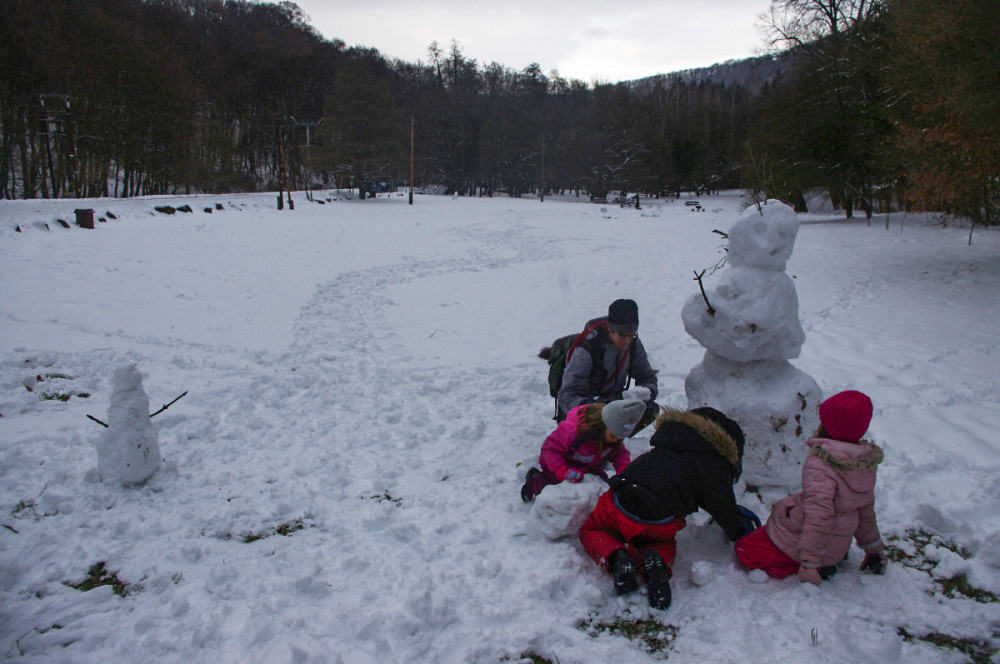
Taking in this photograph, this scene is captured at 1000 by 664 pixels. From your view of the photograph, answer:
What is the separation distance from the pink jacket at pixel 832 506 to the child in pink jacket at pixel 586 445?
3.33 ft

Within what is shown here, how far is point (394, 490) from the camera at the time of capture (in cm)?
440

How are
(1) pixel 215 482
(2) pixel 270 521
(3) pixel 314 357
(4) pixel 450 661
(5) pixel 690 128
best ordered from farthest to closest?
(5) pixel 690 128
(3) pixel 314 357
(1) pixel 215 482
(2) pixel 270 521
(4) pixel 450 661

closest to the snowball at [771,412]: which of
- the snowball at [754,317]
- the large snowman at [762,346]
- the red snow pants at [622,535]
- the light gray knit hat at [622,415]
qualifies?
the large snowman at [762,346]

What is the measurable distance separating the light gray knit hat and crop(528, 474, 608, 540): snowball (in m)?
0.42

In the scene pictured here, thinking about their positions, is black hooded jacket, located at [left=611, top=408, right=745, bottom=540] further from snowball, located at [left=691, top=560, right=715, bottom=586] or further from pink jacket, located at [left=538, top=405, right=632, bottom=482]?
pink jacket, located at [left=538, top=405, right=632, bottom=482]

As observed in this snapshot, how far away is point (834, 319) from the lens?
960cm

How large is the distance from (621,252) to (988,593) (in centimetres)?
1593

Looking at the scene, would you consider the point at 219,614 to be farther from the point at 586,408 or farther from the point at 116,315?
the point at 116,315

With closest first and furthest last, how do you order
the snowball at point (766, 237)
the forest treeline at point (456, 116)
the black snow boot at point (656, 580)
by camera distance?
1. the black snow boot at point (656, 580)
2. the snowball at point (766, 237)
3. the forest treeline at point (456, 116)

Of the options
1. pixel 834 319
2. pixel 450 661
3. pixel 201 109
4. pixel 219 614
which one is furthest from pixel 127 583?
pixel 201 109

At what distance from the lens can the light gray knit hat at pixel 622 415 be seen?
11.6ft

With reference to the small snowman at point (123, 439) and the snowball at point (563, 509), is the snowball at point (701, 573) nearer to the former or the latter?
the snowball at point (563, 509)

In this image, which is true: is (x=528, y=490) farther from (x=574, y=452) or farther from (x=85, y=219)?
(x=85, y=219)

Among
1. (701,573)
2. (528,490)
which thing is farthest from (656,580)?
(528,490)
